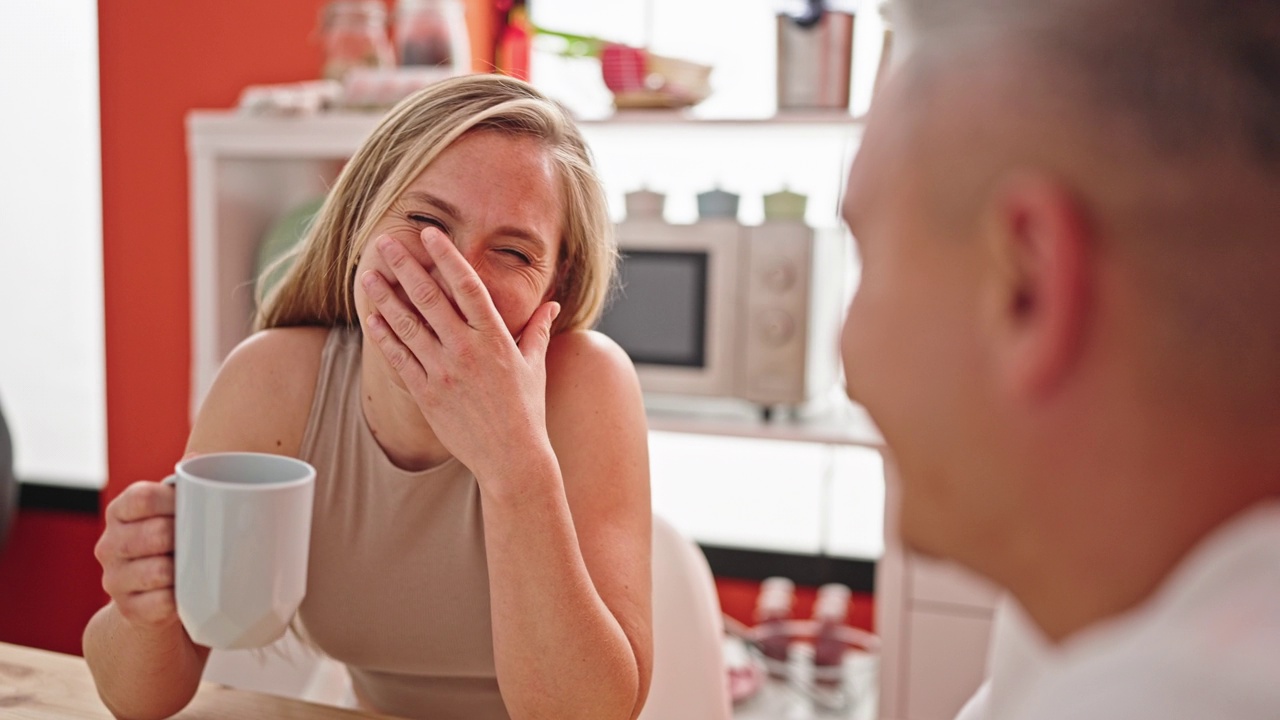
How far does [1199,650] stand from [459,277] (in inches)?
27.1

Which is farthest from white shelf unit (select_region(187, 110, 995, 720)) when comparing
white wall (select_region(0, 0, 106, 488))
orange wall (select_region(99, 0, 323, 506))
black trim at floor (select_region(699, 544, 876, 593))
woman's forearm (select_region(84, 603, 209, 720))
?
woman's forearm (select_region(84, 603, 209, 720))

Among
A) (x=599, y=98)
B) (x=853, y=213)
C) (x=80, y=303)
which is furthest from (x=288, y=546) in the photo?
(x=80, y=303)

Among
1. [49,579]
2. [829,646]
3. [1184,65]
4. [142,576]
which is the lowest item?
[49,579]

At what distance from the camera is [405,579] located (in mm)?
1108

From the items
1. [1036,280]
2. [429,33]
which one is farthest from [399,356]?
[429,33]

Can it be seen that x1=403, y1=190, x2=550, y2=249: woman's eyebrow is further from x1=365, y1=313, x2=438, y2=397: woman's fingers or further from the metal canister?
the metal canister

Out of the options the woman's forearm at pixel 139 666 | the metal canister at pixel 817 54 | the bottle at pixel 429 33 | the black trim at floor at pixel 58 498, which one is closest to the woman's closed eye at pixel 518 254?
the woman's forearm at pixel 139 666

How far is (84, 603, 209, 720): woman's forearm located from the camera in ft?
2.82

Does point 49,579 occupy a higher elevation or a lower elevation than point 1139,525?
lower

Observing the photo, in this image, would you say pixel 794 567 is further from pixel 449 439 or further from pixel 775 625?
pixel 449 439

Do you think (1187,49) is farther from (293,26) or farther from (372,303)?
(293,26)

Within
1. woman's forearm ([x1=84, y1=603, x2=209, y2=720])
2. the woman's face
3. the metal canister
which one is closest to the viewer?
woman's forearm ([x1=84, y1=603, x2=209, y2=720])

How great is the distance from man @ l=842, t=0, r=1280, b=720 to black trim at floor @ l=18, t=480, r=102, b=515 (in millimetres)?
2994

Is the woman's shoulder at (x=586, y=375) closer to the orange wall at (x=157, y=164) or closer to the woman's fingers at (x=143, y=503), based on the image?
the woman's fingers at (x=143, y=503)
